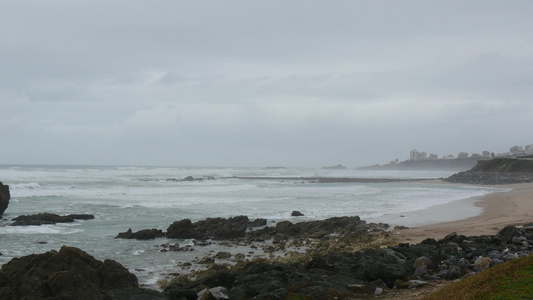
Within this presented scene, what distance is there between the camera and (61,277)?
32.0 ft

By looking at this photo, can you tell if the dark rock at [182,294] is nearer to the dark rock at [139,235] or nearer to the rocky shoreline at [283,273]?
the rocky shoreline at [283,273]

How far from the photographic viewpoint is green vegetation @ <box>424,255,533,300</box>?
6.35 m

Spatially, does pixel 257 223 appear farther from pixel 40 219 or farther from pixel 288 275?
pixel 288 275

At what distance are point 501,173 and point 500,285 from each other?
7388cm

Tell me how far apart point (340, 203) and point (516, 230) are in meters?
21.4

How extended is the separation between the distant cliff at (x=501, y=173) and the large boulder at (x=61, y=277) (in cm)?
6323

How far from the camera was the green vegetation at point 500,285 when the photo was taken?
6348 millimetres

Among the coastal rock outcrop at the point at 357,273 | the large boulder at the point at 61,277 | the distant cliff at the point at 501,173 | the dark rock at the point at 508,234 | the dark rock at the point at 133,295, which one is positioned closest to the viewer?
the dark rock at the point at 133,295

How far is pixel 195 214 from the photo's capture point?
29734 millimetres

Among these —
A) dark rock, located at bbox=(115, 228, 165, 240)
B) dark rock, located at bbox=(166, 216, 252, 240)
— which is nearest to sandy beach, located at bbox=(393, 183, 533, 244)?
dark rock, located at bbox=(166, 216, 252, 240)

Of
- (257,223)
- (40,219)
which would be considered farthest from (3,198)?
(257,223)

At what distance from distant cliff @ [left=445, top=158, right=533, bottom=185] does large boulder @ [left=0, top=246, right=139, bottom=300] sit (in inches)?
2489

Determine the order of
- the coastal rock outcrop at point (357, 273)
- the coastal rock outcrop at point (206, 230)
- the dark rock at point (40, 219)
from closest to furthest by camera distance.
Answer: the coastal rock outcrop at point (357, 273), the coastal rock outcrop at point (206, 230), the dark rock at point (40, 219)

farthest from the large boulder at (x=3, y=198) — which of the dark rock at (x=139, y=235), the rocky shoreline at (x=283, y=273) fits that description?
the rocky shoreline at (x=283, y=273)
